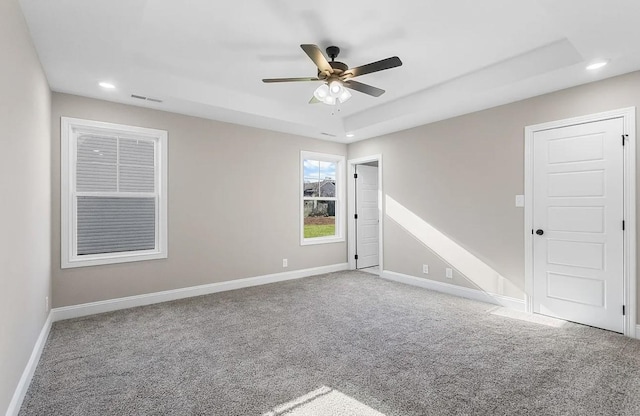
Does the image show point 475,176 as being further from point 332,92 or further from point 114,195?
point 114,195

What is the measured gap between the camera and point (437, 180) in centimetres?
477

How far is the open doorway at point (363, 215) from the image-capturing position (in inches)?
247

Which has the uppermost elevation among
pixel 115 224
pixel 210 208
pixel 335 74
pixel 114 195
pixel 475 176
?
pixel 335 74

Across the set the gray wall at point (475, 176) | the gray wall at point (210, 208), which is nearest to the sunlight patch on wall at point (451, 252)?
the gray wall at point (475, 176)

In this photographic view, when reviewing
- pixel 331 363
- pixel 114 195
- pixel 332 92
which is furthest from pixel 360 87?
pixel 114 195

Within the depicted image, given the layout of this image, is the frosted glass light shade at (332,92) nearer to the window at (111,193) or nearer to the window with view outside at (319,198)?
the window at (111,193)

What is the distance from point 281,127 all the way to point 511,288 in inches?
153

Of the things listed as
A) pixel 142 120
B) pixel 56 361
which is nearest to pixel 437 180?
pixel 142 120

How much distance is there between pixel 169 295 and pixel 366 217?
384 centimetres

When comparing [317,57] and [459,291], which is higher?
[317,57]

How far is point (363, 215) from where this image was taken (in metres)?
6.47

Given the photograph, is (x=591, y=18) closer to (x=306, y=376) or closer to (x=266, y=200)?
(x=306, y=376)

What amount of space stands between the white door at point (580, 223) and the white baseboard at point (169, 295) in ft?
11.4

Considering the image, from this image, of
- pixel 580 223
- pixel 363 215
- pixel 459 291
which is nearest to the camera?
pixel 580 223
